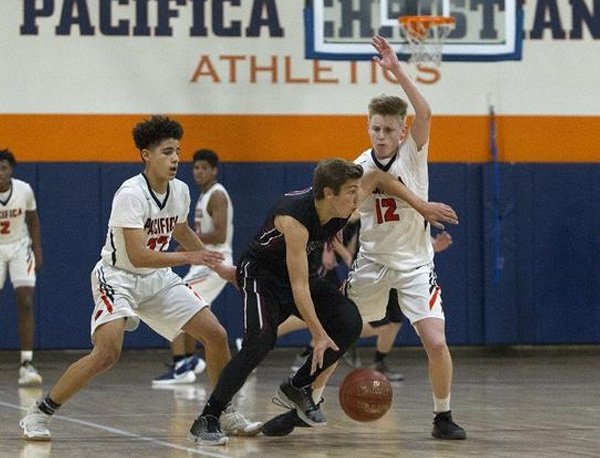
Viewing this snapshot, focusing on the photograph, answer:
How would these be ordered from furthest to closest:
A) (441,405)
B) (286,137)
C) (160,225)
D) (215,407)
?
(286,137)
(441,405)
(160,225)
(215,407)

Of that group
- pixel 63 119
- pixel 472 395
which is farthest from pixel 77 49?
Result: pixel 472 395

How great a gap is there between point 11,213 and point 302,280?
6.18 metres

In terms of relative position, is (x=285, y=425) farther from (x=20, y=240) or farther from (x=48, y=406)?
(x=20, y=240)

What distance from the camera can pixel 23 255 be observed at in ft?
45.7

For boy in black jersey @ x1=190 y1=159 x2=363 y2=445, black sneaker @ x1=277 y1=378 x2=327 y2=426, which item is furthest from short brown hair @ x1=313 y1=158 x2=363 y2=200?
black sneaker @ x1=277 y1=378 x2=327 y2=426

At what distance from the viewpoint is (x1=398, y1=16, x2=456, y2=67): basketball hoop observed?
14664mm

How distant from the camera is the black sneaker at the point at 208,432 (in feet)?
28.1

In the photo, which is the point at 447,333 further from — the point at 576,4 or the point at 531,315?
the point at 576,4

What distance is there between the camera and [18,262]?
45.6 ft

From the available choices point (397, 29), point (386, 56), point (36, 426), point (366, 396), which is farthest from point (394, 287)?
point (397, 29)

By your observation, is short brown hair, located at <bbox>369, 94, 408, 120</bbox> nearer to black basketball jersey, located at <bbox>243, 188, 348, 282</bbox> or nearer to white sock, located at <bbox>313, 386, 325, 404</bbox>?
black basketball jersey, located at <bbox>243, 188, 348, 282</bbox>

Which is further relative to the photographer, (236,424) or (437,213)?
(236,424)

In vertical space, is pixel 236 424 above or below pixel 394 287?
below

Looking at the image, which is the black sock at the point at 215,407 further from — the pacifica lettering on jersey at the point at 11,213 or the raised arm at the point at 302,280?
the pacifica lettering on jersey at the point at 11,213
